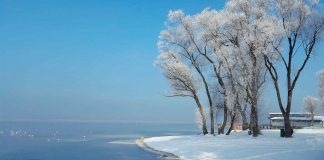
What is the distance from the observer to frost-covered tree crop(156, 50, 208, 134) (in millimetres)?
52781

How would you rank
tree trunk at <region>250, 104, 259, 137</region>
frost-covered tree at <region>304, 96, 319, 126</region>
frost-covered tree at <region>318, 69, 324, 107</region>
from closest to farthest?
tree trunk at <region>250, 104, 259, 137</region>
frost-covered tree at <region>318, 69, 324, 107</region>
frost-covered tree at <region>304, 96, 319, 126</region>

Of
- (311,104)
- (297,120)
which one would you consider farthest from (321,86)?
(311,104)

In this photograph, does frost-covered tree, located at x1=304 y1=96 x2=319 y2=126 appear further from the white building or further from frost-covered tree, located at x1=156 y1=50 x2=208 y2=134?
frost-covered tree, located at x1=156 y1=50 x2=208 y2=134

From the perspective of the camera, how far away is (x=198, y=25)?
166ft

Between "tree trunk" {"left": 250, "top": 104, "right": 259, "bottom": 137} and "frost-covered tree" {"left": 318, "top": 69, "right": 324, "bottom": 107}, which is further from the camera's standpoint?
"frost-covered tree" {"left": 318, "top": 69, "right": 324, "bottom": 107}

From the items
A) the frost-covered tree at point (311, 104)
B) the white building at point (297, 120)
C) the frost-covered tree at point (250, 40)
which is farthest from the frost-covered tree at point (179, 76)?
the frost-covered tree at point (311, 104)

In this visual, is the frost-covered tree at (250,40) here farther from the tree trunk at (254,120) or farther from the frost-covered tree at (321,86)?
the frost-covered tree at (321,86)

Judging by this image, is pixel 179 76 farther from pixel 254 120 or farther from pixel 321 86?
pixel 321 86

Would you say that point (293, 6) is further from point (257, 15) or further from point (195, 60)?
point (195, 60)

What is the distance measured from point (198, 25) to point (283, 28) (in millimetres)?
12135

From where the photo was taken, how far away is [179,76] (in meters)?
53.3

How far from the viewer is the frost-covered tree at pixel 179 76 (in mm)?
52781

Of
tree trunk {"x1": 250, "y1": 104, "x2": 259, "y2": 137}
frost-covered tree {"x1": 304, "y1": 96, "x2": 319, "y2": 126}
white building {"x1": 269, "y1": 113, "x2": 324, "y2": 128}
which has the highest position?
frost-covered tree {"x1": 304, "y1": 96, "x2": 319, "y2": 126}

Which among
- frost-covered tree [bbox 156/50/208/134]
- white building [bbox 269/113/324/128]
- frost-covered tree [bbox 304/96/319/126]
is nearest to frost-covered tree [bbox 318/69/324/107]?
white building [bbox 269/113/324/128]
